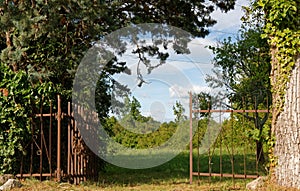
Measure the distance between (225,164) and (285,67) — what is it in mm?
6747

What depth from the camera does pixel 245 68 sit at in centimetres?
1242

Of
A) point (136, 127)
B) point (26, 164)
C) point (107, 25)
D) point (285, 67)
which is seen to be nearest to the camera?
point (285, 67)

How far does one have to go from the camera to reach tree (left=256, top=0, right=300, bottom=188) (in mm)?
6914

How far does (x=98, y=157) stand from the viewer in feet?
31.7

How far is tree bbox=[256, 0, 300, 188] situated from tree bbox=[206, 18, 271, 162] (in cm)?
448

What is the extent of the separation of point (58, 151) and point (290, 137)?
4.22 m

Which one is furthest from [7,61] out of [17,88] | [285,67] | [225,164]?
[225,164]

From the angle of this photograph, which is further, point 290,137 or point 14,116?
point 14,116

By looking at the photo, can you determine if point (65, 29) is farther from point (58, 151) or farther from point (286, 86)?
point (286, 86)

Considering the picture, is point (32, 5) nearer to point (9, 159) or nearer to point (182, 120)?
point (9, 159)

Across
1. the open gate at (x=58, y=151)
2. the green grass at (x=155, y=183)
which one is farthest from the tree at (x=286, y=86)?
the open gate at (x=58, y=151)

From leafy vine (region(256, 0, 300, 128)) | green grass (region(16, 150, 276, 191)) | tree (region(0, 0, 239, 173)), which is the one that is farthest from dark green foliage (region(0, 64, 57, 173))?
leafy vine (region(256, 0, 300, 128))

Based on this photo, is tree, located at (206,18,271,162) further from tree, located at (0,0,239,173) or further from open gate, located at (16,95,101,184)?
open gate, located at (16,95,101,184)

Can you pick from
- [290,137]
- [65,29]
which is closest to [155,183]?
[290,137]
